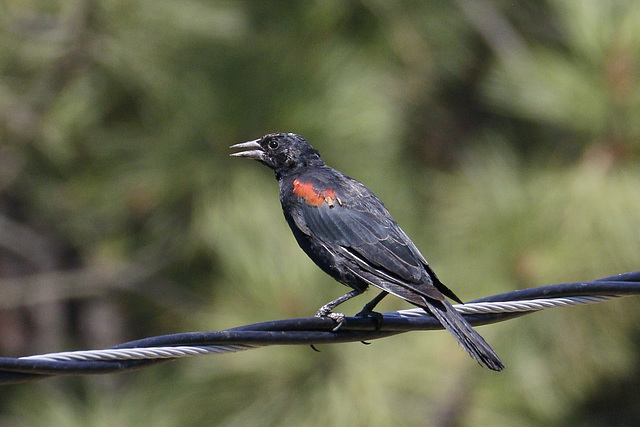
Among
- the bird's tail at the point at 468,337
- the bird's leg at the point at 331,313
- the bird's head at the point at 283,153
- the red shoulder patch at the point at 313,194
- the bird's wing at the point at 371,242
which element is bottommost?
the bird's tail at the point at 468,337

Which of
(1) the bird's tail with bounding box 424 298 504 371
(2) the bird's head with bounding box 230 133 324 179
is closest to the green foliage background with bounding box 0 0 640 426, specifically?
(2) the bird's head with bounding box 230 133 324 179

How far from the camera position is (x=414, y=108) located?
680 centimetres

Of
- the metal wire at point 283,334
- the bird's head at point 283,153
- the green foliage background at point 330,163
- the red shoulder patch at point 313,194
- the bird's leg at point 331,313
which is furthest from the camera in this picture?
the green foliage background at point 330,163

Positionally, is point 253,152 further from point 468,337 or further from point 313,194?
point 468,337

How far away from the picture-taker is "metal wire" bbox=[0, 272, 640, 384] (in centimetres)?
206

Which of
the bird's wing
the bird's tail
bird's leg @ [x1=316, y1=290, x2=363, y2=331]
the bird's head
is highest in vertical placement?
the bird's head

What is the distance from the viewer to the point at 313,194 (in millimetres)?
3609

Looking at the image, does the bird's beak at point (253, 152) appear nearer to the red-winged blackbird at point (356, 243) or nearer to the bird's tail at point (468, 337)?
the red-winged blackbird at point (356, 243)

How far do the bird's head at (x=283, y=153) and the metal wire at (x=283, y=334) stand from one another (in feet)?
4.81

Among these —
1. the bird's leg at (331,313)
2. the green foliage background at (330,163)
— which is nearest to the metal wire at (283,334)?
the bird's leg at (331,313)

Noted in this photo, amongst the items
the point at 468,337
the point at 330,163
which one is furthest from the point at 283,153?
the point at 468,337

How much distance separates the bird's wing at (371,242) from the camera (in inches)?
117

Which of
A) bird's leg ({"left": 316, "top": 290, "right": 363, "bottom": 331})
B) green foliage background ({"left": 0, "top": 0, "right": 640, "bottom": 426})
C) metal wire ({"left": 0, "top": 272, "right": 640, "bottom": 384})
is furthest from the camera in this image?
green foliage background ({"left": 0, "top": 0, "right": 640, "bottom": 426})

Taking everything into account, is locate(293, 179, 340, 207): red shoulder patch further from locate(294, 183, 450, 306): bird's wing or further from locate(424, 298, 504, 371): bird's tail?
locate(424, 298, 504, 371): bird's tail
